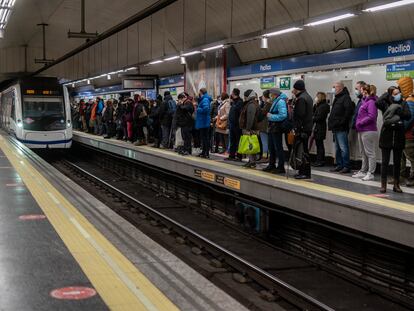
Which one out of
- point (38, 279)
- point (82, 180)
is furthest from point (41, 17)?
point (38, 279)

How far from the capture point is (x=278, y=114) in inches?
354

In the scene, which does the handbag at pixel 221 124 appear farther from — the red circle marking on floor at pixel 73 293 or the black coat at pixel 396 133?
the red circle marking on floor at pixel 73 293

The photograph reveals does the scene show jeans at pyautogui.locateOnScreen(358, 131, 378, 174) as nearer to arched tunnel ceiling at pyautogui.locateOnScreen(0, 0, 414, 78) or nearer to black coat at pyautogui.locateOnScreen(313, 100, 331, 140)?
black coat at pyautogui.locateOnScreen(313, 100, 331, 140)

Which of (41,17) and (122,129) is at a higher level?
(41,17)

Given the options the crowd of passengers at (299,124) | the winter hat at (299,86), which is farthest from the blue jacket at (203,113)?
the winter hat at (299,86)

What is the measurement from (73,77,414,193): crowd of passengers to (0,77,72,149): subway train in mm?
4969

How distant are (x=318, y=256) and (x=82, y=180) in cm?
1050

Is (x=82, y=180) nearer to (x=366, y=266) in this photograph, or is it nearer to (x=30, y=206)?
(x=30, y=206)

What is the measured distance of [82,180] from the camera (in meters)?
16.7

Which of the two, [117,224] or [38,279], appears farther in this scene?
[117,224]

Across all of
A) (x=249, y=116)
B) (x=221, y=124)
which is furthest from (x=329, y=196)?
(x=221, y=124)

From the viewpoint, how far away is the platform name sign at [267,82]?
13844 mm

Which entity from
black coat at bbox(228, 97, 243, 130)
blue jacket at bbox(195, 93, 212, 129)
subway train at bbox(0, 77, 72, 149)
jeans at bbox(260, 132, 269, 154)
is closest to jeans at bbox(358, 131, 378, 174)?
black coat at bbox(228, 97, 243, 130)

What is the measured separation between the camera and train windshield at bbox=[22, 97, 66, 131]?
19703mm
